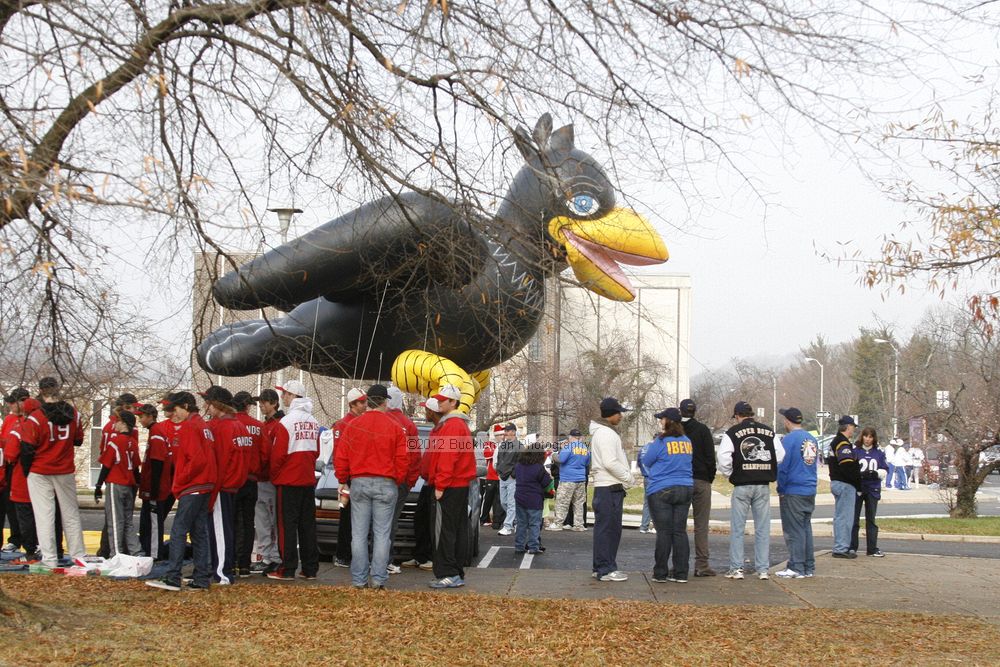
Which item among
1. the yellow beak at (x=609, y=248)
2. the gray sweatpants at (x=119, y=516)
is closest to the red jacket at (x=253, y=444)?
the gray sweatpants at (x=119, y=516)

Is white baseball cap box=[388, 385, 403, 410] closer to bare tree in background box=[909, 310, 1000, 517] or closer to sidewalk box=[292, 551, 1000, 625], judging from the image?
sidewalk box=[292, 551, 1000, 625]

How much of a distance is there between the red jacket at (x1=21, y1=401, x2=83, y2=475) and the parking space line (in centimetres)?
462

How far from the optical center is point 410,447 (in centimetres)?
988

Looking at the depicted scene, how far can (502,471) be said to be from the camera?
53.3 ft

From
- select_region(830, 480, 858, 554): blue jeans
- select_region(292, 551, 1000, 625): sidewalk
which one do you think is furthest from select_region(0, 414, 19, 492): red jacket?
select_region(830, 480, 858, 554): blue jeans

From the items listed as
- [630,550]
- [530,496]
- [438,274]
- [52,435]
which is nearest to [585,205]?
[438,274]

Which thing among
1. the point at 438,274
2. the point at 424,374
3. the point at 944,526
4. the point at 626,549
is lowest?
the point at 944,526

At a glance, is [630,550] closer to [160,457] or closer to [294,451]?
[294,451]

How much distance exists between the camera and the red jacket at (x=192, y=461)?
29.6 feet

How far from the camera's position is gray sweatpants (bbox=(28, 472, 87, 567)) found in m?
10.5

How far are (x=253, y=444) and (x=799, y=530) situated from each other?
5.62m

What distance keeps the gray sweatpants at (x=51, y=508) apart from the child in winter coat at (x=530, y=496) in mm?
5087

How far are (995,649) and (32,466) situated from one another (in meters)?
8.63

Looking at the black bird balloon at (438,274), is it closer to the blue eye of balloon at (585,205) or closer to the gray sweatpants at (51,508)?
the blue eye of balloon at (585,205)
